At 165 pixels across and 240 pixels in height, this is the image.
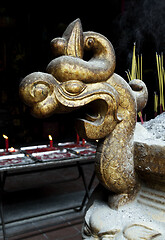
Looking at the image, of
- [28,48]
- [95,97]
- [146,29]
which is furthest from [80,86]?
[28,48]

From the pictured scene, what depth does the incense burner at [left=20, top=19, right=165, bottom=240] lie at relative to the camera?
844 mm

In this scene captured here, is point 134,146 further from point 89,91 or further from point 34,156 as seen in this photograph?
point 34,156

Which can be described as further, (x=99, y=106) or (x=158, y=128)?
(x=158, y=128)

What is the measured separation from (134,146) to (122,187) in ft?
0.50

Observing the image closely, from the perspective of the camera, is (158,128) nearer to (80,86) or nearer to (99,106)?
(99,106)

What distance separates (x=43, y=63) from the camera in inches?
186

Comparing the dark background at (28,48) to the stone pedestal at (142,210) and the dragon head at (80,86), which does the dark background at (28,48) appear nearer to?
the dragon head at (80,86)

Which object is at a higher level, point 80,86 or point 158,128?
point 80,86

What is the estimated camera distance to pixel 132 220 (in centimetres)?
90

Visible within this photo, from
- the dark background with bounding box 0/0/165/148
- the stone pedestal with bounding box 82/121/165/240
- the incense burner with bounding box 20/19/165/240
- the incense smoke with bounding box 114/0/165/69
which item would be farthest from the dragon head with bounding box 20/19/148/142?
the dark background with bounding box 0/0/165/148

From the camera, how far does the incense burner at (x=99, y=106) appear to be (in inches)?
33.2

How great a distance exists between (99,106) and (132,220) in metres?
0.41

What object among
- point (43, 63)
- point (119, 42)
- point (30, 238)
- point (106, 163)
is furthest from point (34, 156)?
point (43, 63)

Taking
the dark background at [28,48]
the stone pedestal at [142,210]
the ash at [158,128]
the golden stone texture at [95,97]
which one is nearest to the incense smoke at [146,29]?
the ash at [158,128]
